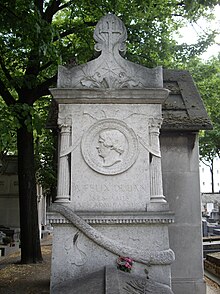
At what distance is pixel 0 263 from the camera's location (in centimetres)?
1181

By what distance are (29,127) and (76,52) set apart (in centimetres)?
478

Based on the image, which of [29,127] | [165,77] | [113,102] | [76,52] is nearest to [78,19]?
[76,52]

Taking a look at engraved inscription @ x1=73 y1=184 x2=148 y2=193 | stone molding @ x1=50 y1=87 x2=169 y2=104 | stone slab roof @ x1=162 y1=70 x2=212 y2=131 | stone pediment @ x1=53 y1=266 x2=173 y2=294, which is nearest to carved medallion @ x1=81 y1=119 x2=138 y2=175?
engraved inscription @ x1=73 y1=184 x2=148 y2=193

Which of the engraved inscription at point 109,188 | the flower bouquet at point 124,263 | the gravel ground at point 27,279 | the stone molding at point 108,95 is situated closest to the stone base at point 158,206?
the engraved inscription at point 109,188

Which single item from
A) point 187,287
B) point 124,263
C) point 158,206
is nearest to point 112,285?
point 124,263

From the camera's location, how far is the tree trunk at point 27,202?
35.8 feet

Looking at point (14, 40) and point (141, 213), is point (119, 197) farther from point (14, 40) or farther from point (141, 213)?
point (14, 40)

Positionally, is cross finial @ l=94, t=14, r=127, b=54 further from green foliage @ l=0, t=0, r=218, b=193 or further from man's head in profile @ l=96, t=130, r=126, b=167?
green foliage @ l=0, t=0, r=218, b=193

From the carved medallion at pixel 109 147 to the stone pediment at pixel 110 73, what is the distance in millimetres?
616

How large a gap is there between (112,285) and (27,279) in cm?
542

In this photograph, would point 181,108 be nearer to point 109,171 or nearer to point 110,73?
point 110,73

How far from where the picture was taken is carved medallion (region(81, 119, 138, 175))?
5.31m

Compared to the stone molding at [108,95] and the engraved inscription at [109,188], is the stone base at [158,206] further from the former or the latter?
the stone molding at [108,95]

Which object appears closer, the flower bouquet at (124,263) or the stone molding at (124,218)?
the flower bouquet at (124,263)
